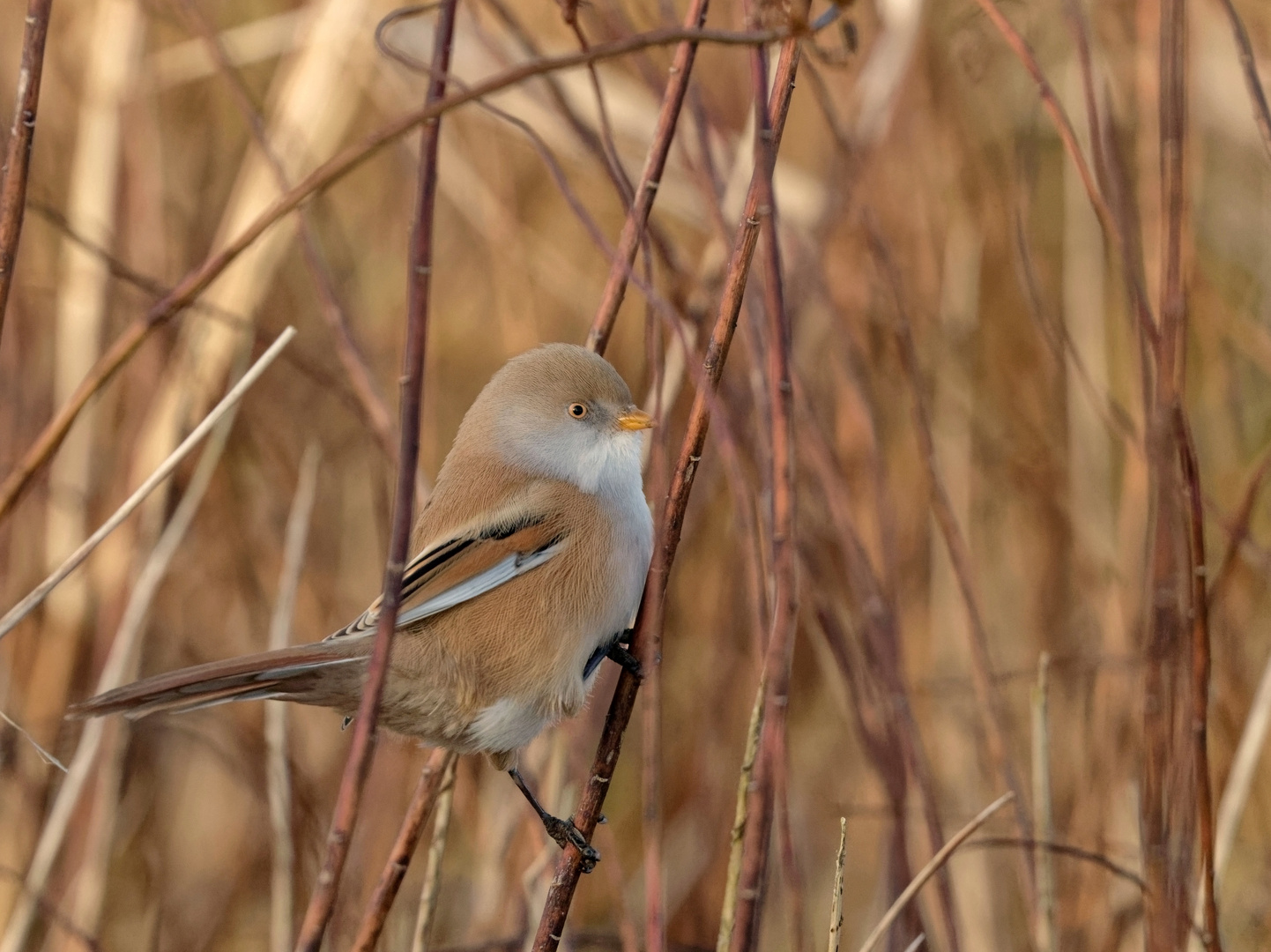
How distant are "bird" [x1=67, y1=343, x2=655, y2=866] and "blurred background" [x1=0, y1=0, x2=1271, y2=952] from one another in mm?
527

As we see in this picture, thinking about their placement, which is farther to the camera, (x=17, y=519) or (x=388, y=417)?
(x=17, y=519)

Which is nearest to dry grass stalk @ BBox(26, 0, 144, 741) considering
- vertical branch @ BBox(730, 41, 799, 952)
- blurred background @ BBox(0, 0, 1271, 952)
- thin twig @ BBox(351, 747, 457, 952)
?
blurred background @ BBox(0, 0, 1271, 952)

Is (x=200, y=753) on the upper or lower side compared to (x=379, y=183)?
lower

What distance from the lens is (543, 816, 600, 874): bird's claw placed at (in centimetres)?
165

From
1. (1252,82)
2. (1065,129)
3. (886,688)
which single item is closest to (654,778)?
(886,688)

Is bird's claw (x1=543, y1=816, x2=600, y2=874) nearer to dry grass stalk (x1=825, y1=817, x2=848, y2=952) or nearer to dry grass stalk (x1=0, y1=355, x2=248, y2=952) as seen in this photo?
dry grass stalk (x1=825, y1=817, x2=848, y2=952)

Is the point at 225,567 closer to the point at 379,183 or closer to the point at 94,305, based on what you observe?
the point at 94,305

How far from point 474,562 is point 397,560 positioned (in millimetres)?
995

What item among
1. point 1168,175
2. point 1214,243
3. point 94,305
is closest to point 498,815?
point 94,305

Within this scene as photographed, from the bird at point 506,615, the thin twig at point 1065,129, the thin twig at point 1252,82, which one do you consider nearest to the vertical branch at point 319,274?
the bird at point 506,615

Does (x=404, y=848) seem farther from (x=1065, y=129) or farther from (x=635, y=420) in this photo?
(x=1065, y=129)

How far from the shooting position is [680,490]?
1.56 meters

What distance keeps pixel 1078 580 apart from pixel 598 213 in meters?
2.04

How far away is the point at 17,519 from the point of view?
11.2 feet
